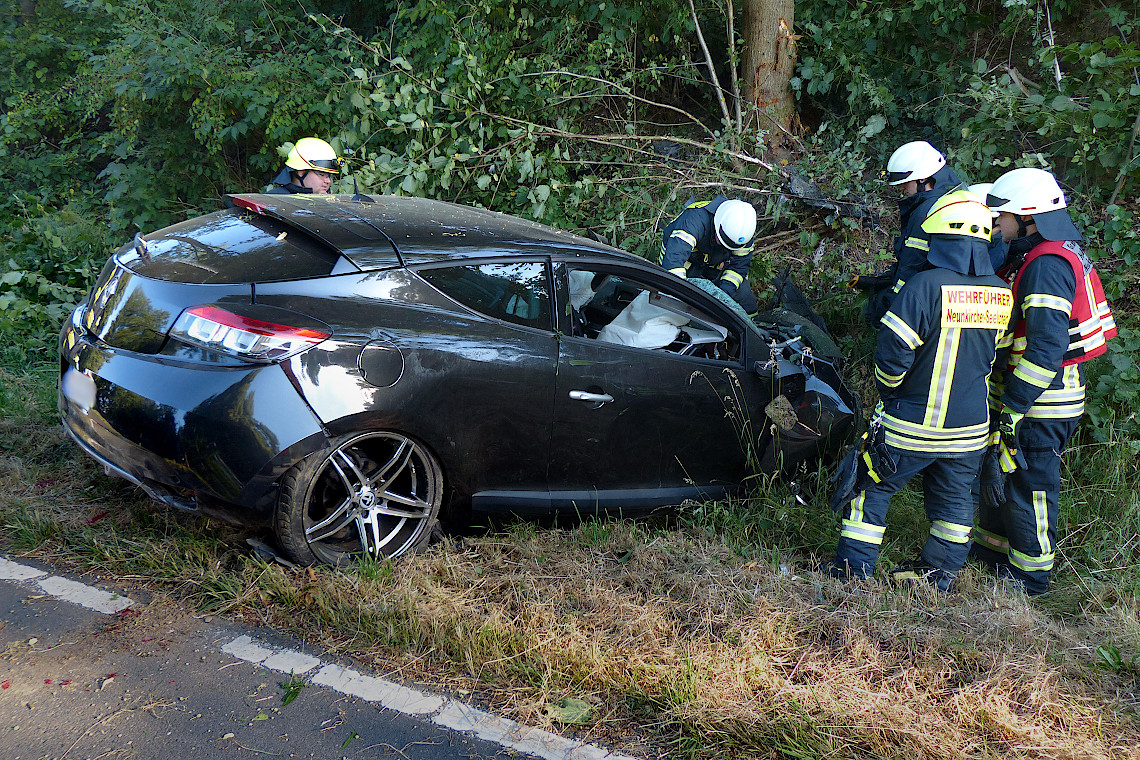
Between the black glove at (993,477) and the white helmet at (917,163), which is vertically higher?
the white helmet at (917,163)

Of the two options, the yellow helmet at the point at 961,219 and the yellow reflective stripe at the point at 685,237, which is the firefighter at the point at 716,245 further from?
the yellow helmet at the point at 961,219

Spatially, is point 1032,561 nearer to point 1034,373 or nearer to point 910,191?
point 1034,373

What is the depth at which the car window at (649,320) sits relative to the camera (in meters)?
3.94

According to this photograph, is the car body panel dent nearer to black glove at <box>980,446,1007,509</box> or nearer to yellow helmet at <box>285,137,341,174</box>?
black glove at <box>980,446,1007,509</box>

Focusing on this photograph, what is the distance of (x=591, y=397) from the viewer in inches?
140

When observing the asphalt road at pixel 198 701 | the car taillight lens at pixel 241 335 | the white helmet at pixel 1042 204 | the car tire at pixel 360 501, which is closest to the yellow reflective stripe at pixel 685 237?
the white helmet at pixel 1042 204

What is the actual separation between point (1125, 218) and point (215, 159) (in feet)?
26.8

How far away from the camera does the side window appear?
3271 millimetres

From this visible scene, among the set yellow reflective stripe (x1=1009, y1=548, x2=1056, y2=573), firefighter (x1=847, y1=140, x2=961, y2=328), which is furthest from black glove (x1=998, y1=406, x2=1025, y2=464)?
firefighter (x1=847, y1=140, x2=961, y2=328)

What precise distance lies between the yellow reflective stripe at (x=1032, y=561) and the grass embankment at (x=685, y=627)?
5.1 inches

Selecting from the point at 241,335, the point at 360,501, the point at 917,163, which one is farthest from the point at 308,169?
the point at 917,163

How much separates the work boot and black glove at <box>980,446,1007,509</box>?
41cm

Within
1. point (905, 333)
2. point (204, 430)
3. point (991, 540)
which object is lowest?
point (991, 540)

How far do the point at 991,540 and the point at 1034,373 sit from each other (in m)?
1.06
